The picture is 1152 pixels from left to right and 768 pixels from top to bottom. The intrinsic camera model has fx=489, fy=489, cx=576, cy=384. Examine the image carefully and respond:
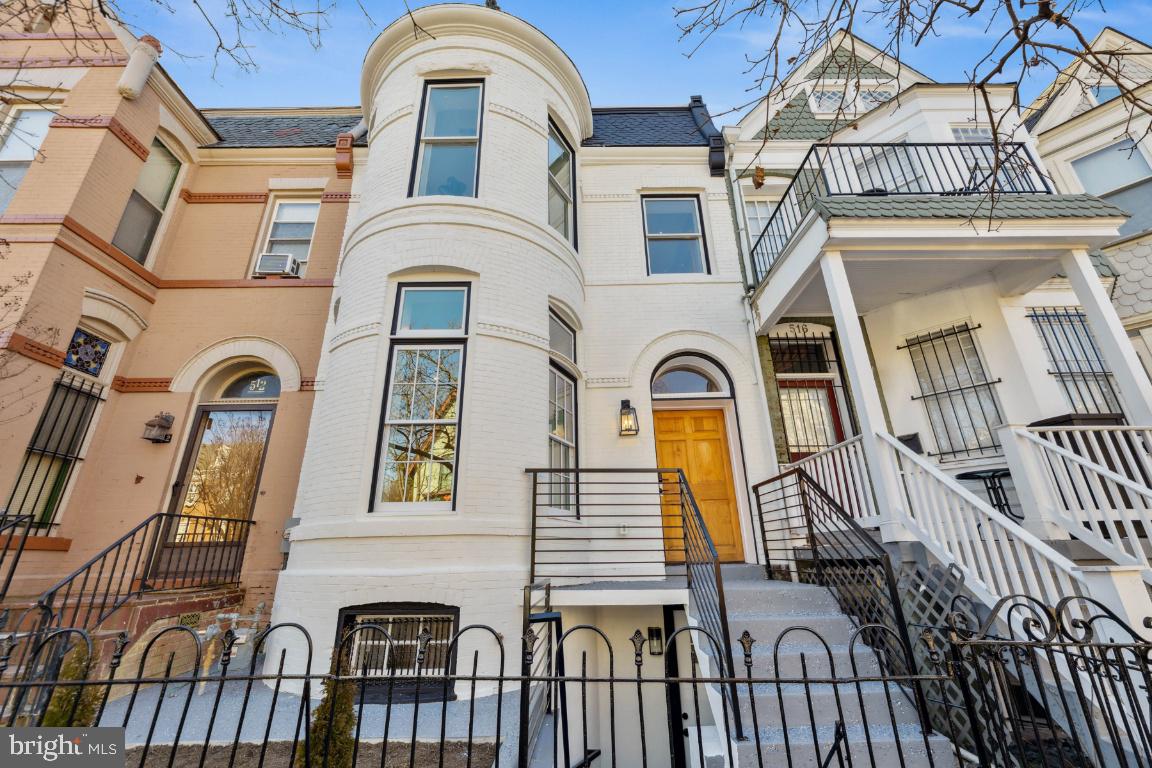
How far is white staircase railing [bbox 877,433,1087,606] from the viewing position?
3.46 meters

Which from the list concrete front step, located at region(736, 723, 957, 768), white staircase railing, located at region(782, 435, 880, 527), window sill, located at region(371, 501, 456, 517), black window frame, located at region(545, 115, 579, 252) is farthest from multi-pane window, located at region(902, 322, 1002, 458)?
window sill, located at region(371, 501, 456, 517)

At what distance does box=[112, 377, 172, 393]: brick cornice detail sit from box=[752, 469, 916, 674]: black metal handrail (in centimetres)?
840

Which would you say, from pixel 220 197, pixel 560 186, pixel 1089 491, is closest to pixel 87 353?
pixel 220 197

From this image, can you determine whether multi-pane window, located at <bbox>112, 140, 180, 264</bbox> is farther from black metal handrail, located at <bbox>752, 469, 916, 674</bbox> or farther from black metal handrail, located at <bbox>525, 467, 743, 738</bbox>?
black metal handrail, located at <bbox>752, 469, 916, 674</bbox>

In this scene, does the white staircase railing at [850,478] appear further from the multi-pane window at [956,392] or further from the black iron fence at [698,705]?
the multi-pane window at [956,392]

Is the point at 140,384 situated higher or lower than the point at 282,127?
lower

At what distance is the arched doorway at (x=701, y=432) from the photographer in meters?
7.00

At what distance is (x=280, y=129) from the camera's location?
976 centimetres

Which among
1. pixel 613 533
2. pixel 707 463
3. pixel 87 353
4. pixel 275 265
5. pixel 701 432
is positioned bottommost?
pixel 613 533

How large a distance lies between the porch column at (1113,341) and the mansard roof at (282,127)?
10390 mm

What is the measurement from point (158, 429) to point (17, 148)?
172 inches

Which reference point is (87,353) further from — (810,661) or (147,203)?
(810,661)

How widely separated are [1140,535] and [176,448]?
36.9 feet

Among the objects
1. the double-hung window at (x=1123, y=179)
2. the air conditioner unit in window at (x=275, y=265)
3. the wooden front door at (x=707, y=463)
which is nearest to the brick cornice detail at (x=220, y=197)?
the air conditioner unit in window at (x=275, y=265)
